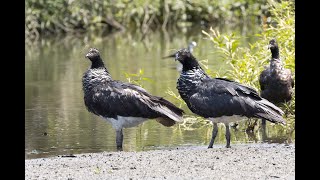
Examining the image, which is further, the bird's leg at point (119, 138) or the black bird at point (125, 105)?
the bird's leg at point (119, 138)

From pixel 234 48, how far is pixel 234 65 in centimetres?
32

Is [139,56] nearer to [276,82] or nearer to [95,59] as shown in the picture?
[276,82]

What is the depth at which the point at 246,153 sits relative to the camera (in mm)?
8305

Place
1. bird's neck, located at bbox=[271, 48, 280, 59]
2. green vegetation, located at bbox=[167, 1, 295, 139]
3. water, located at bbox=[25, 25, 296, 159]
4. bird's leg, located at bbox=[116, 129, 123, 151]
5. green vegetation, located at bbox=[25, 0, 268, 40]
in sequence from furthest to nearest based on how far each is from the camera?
green vegetation, located at bbox=[25, 0, 268, 40], green vegetation, located at bbox=[167, 1, 295, 139], bird's neck, located at bbox=[271, 48, 280, 59], water, located at bbox=[25, 25, 296, 159], bird's leg, located at bbox=[116, 129, 123, 151]

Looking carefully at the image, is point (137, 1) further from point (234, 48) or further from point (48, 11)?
point (234, 48)

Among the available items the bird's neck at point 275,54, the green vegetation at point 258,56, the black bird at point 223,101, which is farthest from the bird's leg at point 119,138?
the bird's neck at point 275,54

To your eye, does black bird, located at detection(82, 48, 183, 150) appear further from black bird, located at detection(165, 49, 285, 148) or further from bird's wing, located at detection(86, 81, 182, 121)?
black bird, located at detection(165, 49, 285, 148)

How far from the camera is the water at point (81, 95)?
34.5 ft

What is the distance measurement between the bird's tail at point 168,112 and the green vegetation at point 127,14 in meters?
19.7

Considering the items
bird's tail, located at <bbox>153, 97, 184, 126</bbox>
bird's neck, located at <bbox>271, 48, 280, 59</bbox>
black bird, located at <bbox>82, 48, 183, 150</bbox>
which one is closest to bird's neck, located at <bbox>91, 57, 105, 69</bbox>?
black bird, located at <bbox>82, 48, 183, 150</bbox>

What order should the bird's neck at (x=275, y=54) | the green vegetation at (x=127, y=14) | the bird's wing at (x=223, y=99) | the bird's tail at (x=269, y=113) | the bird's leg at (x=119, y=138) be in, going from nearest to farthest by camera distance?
1. the bird's tail at (x=269, y=113)
2. the bird's wing at (x=223, y=99)
3. the bird's leg at (x=119, y=138)
4. the bird's neck at (x=275, y=54)
5. the green vegetation at (x=127, y=14)

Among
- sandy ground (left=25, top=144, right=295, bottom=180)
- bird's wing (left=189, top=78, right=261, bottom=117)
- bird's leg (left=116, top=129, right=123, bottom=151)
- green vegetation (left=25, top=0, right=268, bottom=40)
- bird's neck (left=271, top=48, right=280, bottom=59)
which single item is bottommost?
sandy ground (left=25, top=144, right=295, bottom=180)

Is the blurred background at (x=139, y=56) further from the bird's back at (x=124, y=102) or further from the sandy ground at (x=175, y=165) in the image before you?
the sandy ground at (x=175, y=165)

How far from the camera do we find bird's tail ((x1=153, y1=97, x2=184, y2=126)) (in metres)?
9.39
